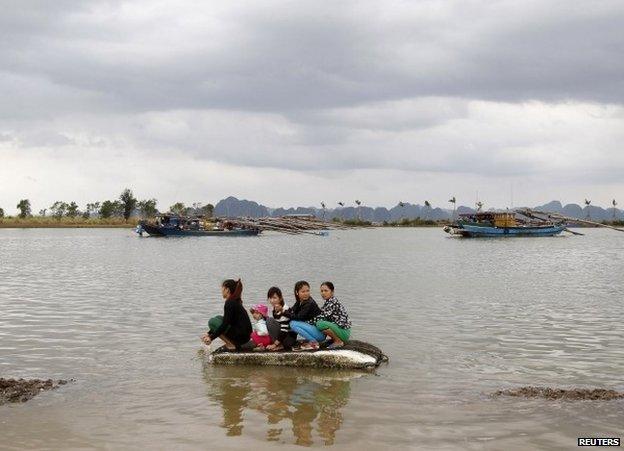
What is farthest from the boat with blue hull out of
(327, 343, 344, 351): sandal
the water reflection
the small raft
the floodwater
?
the water reflection

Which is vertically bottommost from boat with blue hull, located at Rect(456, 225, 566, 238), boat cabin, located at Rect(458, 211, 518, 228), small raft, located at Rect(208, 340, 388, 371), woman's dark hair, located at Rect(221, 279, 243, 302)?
small raft, located at Rect(208, 340, 388, 371)

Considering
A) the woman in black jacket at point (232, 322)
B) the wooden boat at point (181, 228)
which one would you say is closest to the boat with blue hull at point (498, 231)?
the wooden boat at point (181, 228)

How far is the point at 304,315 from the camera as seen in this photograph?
12.4 metres

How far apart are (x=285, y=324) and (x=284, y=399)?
2391 mm

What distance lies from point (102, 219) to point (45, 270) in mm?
118166

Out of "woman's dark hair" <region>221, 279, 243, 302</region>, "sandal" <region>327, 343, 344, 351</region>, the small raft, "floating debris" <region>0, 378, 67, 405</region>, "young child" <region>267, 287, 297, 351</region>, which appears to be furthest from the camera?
"young child" <region>267, 287, 297, 351</region>

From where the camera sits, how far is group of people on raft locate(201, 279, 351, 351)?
12.3 metres

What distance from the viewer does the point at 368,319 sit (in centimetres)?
1948

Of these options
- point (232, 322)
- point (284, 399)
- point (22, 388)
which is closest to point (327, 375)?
point (284, 399)

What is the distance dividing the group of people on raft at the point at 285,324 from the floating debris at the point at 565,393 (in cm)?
333

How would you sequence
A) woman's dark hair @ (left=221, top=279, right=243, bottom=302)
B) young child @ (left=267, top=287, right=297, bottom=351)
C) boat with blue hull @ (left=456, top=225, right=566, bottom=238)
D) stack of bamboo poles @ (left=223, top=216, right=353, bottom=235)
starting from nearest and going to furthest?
woman's dark hair @ (left=221, top=279, right=243, bottom=302), young child @ (left=267, top=287, right=297, bottom=351), boat with blue hull @ (left=456, top=225, right=566, bottom=238), stack of bamboo poles @ (left=223, top=216, right=353, bottom=235)

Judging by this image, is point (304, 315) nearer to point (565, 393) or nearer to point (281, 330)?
point (281, 330)

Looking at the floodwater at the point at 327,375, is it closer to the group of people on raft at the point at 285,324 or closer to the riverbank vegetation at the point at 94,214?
the group of people on raft at the point at 285,324

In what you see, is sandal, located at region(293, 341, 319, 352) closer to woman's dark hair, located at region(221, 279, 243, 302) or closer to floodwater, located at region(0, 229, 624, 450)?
floodwater, located at region(0, 229, 624, 450)
